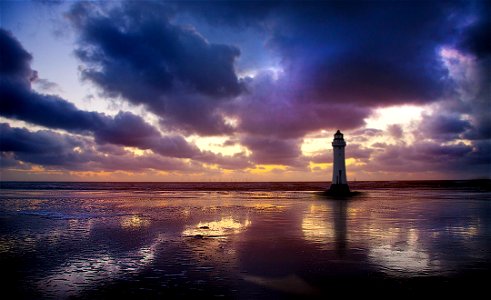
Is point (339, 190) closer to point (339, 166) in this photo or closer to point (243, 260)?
point (339, 166)

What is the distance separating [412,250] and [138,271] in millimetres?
9423

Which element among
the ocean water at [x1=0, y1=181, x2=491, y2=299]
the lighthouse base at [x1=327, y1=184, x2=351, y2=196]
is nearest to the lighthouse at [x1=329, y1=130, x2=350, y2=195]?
the lighthouse base at [x1=327, y1=184, x2=351, y2=196]

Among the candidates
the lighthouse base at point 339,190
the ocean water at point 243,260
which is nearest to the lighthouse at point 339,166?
the lighthouse base at point 339,190

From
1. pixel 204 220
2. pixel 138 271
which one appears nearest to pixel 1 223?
pixel 204 220

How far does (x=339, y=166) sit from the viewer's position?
50.8 m

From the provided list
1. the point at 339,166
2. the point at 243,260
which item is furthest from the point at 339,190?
the point at 243,260

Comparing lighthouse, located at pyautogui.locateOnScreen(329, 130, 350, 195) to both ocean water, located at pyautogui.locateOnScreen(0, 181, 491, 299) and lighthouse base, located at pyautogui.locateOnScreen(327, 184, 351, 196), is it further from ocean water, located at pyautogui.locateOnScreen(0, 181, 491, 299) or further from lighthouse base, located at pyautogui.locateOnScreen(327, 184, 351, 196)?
ocean water, located at pyautogui.locateOnScreen(0, 181, 491, 299)

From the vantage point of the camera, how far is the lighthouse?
50.5 metres

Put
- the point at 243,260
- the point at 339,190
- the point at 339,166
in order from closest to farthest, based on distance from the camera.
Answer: the point at 243,260 → the point at 339,166 → the point at 339,190

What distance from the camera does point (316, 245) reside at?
1394 cm

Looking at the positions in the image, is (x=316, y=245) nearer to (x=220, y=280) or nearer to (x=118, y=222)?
(x=220, y=280)

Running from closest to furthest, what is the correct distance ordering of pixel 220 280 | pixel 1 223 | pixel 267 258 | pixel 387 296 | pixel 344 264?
1. pixel 387 296
2. pixel 220 280
3. pixel 344 264
4. pixel 267 258
5. pixel 1 223

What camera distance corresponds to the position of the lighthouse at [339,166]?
50531 mm

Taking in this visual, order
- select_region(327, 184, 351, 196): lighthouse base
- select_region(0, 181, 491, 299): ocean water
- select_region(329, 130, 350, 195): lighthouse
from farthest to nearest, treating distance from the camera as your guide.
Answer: select_region(327, 184, 351, 196): lighthouse base < select_region(329, 130, 350, 195): lighthouse < select_region(0, 181, 491, 299): ocean water
